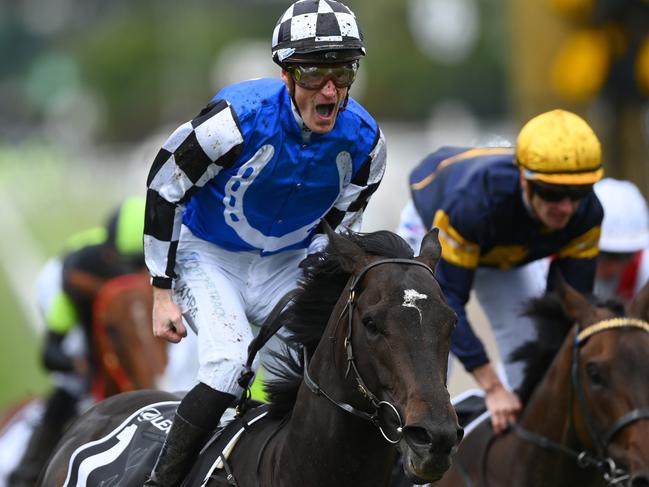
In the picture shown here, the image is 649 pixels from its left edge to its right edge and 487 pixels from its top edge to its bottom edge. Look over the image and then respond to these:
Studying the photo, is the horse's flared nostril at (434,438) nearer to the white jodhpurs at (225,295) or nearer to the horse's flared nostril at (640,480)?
the white jodhpurs at (225,295)

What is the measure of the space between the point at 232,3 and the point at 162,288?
239 ft

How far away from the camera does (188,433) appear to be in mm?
4961

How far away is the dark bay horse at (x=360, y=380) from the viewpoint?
4094mm

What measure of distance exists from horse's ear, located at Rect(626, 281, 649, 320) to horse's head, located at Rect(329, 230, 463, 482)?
1.56m

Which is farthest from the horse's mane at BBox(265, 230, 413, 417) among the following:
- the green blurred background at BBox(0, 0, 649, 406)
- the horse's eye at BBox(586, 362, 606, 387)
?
the green blurred background at BBox(0, 0, 649, 406)

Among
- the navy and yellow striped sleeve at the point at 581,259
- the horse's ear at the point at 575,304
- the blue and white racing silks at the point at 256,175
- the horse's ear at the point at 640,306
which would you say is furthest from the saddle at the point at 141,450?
the navy and yellow striped sleeve at the point at 581,259

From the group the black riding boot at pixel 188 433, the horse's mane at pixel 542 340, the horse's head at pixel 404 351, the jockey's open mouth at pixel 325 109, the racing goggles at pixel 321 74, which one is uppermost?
the racing goggles at pixel 321 74

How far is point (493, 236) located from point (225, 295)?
1616mm

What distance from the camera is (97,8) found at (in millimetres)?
89625

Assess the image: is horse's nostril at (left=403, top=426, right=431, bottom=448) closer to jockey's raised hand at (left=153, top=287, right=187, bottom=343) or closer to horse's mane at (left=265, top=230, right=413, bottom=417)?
horse's mane at (left=265, top=230, right=413, bottom=417)

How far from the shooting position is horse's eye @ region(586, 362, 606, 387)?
5.68m

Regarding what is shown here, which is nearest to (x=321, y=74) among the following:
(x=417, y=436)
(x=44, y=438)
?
(x=417, y=436)

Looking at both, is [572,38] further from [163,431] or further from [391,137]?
[391,137]

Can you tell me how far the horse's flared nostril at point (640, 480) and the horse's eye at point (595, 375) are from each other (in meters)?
0.40
